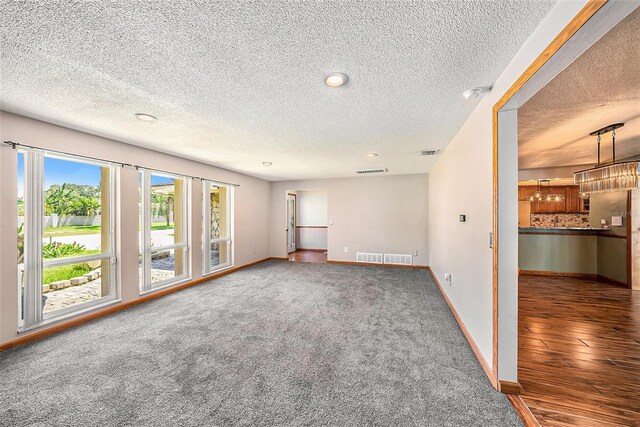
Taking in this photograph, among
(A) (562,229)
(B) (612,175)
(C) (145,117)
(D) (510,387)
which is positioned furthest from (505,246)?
(A) (562,229)

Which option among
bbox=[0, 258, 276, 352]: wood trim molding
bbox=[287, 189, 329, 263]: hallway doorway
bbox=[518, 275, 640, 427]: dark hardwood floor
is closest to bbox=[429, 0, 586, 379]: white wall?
bbox=[518, 275, 640, 427]: dark hardwood floor

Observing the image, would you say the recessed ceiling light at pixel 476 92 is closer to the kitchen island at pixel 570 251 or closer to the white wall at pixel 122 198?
the white wall at pixel 122 198

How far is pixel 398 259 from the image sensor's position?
6.02 metres

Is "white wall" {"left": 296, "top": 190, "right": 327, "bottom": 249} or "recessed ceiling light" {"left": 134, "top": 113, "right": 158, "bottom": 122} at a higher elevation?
"recessed ceiling light" {"left": 134, "top": 113, "right": 158, "bottom": 122}

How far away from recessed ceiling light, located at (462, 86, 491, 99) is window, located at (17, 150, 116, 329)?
4366 millimetres

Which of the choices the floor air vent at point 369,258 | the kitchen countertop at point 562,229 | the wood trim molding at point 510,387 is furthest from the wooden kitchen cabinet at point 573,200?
the wood trim molding at point 510,387

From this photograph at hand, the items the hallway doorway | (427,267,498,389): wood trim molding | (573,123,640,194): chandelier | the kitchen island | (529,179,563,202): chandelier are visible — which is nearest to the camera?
(427,267,498,389): wood trim molding

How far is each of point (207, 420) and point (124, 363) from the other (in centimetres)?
118

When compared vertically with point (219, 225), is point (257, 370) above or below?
below

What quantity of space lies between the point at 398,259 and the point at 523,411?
451 centimetres

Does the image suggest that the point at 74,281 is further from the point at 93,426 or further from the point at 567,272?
the point at 567,272

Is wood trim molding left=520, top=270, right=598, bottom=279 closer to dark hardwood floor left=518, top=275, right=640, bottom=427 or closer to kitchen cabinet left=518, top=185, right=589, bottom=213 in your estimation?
dark hardwood floor left=518, top=275, right=640, bottom=427

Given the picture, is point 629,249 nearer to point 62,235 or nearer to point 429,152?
point 429,152

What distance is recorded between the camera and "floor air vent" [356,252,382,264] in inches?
243
